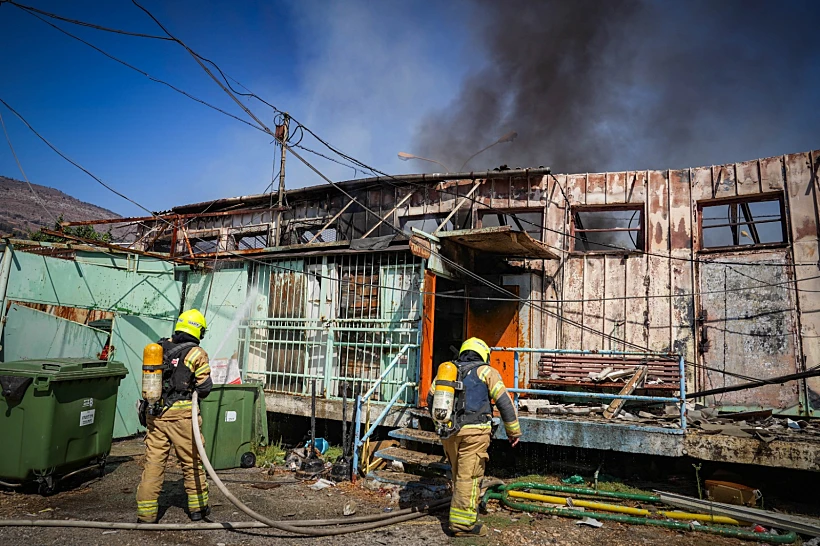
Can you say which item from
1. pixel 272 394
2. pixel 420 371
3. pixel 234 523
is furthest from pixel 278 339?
pixel 234 523

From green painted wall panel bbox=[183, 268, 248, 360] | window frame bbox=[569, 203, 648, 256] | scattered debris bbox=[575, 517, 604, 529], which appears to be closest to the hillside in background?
green painted wall panel bbox=[183, 268, 248, 360]

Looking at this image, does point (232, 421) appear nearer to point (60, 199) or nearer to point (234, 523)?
point (234, 523)

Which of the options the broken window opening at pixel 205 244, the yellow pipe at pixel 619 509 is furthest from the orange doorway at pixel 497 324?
the broken window opening at pixel 205 244

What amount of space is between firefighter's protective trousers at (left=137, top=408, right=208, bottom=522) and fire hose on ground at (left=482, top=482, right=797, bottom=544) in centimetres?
319

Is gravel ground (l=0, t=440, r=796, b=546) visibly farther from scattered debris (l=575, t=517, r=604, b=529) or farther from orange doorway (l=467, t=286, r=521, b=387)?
orange doorway (l=467, t=286, r=521, b=387)

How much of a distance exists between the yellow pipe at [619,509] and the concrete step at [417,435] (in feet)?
4.74

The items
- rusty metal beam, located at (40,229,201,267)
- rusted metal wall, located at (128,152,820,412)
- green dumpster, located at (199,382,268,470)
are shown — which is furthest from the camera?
rusted metal wall, located at (128,152,820,412)

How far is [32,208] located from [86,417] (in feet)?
191

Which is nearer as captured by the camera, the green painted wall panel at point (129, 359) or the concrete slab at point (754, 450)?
the concrete slab at point (754, 450)

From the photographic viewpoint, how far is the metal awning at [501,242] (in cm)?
880

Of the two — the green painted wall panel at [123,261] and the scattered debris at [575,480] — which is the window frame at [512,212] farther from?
the green painted wall panel at [123,261]

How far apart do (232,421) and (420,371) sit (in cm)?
304

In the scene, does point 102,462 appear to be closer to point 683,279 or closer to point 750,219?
point 683,279

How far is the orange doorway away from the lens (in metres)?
11.3
